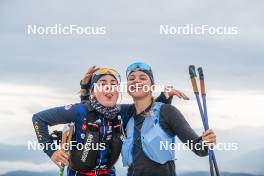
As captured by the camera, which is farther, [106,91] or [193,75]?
[106,91]

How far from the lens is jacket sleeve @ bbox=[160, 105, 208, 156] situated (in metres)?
7.43

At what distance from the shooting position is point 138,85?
27.2 ft

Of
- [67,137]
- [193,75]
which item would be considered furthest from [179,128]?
[67,137]

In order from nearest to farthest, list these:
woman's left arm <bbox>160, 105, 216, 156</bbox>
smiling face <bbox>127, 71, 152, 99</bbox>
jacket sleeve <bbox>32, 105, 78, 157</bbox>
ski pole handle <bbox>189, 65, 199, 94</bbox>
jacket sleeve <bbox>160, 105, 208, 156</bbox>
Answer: woman's left arm <bbox>160, 105, 216, 156</bbox>, jacket sleeve <bbox>160, 105, 208, 156</bbox>, ski pole handle <bbox>189, 65, 199, 94</bbox>, smiling face <bbox>127, 71, 152, 99</bbox>, jacket sleeve <bbox>32, 105, 78, 157</bbox>

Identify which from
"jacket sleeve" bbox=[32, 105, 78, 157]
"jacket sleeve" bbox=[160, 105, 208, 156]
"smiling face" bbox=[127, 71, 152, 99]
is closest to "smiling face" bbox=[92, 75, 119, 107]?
"smiling face" bbox=[127, 71, 152, 99]

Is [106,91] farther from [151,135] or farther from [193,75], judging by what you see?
[193,75]

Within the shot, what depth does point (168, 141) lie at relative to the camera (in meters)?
7.89

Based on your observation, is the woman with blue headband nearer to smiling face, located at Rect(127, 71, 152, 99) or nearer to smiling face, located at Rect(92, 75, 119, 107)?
smiling face, located at Rect(127, 71, 152, 99)

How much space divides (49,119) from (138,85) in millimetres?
1761

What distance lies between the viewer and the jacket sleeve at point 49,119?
330 inches

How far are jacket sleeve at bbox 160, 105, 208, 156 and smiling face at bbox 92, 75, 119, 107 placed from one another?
1.01 m

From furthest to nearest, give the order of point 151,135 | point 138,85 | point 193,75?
point 138,85
point 151,135
point 193,75

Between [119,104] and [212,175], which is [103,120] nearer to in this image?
[119,104]

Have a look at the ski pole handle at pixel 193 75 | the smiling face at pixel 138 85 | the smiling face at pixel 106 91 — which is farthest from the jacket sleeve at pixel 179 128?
the smiling face at pixel 106 91
